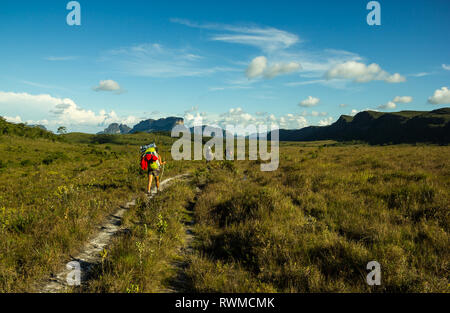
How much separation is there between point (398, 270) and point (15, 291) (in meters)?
6.58

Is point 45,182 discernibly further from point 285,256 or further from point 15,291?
point 285,256

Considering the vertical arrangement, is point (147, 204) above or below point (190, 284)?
above

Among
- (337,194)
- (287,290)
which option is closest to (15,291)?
(287,290)

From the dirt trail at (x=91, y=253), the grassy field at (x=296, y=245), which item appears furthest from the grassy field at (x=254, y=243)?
the dirt trail at (x=91, y=253)

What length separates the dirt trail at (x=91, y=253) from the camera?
396 centimetres

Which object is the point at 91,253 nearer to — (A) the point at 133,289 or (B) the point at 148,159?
(A) the point at 133,289

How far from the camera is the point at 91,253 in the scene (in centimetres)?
520

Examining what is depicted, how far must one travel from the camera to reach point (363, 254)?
14.5 feet

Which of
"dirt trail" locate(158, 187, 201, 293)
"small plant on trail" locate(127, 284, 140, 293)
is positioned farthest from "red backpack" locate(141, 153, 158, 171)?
"small plant on trail" locate(127, 284, 140, 293)

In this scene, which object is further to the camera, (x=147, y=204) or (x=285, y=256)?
(x=147, y=204)

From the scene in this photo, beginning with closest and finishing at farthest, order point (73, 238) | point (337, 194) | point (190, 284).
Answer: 1. point (190, 284)
2. point (73, 238)
3. point (337, 194)

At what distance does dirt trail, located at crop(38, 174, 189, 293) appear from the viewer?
3963 mm
